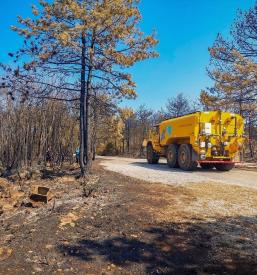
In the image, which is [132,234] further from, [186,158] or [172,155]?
[172,155]

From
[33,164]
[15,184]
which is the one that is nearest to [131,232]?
[15,184]

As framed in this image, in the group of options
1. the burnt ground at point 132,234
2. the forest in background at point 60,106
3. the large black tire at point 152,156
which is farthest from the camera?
the large black tire at point 152,156

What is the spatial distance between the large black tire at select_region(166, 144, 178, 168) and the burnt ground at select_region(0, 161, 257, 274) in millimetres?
7991

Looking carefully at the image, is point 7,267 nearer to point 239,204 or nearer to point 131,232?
point 131,232

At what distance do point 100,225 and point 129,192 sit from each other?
3295 millimetres

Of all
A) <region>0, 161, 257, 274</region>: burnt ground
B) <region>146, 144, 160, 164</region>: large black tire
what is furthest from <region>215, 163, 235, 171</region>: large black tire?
<region>0, 161, 257, 274</region>: burnt ground

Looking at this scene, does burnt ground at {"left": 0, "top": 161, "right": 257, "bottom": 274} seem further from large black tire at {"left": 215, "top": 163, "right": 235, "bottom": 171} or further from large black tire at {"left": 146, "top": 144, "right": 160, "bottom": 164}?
large black tire at {"left": 146, "top": 144, "right": 160, "bottom": 164}

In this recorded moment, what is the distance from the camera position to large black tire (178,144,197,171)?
653 inches

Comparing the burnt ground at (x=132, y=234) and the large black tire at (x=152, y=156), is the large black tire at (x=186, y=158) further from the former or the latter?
the burnt ground at (x=132, y=234)

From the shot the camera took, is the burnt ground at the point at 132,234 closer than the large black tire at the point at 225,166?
Yes

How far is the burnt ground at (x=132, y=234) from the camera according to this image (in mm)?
5262

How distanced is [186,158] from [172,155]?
159 centimetres

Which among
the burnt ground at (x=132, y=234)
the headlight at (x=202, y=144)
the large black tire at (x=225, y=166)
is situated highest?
the headlight at (x=202, y=144)

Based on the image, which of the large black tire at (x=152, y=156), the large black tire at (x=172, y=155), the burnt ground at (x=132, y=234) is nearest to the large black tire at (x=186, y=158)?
the large black tire at (x=172, y=155)
